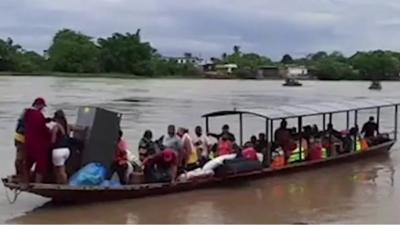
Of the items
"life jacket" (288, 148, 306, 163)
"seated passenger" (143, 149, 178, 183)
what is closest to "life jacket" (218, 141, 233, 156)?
"life jacket" (288, 148, 306, 163)

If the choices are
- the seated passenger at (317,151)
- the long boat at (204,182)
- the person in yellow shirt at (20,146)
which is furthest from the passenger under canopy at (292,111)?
the person in yellow shirt at (20,146)

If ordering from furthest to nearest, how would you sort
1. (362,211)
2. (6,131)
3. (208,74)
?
(208,74) < (6,131) < (362,211)

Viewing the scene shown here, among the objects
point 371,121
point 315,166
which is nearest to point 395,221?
point 315,166

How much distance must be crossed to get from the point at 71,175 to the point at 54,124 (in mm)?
1013

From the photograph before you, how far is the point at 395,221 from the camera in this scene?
1514cm

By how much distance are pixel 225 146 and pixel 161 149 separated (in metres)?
2.12

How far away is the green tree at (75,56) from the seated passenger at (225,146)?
102924 millimetres

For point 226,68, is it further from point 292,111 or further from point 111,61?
point 292,111

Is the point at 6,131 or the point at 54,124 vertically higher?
the point at 54,124

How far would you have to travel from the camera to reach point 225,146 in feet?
61.3

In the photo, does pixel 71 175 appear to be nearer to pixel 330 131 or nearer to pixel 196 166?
pixel 196 166

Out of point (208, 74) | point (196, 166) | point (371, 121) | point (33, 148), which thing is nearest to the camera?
point (33, 148)

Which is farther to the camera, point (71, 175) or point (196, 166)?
point (196, 166)

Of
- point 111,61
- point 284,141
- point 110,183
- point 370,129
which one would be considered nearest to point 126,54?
point 111,61
